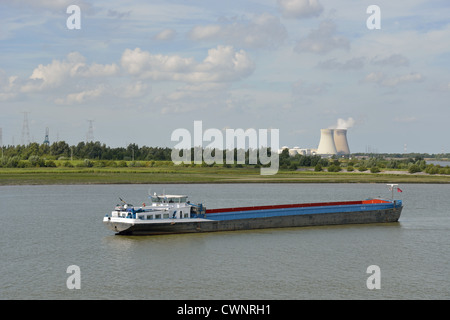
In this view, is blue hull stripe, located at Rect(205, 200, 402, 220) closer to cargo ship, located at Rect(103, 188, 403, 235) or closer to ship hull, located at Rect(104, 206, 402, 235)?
cargo ship, located at Rect(103, 188, 403, 235)

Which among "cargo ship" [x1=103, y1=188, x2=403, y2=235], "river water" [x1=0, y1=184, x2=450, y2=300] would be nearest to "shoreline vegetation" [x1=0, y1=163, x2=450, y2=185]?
"river water" [x1=0, y1=184, x2=450, y2=300]

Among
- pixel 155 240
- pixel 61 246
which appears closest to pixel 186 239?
pixel 155 240

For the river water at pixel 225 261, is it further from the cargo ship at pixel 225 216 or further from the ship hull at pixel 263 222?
the cargo ship at pixel 225 216

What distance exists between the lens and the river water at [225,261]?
38656 mm

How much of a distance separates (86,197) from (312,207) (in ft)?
175

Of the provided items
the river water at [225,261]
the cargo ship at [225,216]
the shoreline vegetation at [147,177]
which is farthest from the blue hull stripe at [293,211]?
the shoreline vegetation at [147,177]

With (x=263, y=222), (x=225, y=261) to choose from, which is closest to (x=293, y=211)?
(x=263, y=222)

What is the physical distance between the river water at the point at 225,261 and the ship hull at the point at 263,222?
112 cm

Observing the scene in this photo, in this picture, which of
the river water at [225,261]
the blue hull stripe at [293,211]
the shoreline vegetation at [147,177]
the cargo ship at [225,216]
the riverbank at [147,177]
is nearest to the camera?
the river water at [225,261]

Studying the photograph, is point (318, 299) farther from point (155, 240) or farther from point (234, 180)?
point (234, 180)

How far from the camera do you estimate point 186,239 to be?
191ft

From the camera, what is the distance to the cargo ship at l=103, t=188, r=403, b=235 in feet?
194

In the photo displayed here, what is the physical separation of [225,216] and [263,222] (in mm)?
5675
